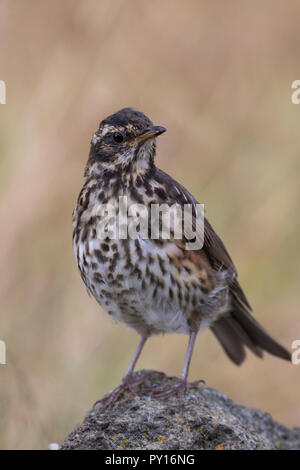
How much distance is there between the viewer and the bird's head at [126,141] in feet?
15.9

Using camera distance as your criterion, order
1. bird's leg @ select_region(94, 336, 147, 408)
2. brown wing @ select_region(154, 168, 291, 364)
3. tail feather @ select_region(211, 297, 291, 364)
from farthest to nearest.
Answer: tail feather @ select_region(211, 297, 291, 364)
brown wing @ select_region(154, 168, 291, 364)
bird's leg @ select_region(94, 336, 147, 408)

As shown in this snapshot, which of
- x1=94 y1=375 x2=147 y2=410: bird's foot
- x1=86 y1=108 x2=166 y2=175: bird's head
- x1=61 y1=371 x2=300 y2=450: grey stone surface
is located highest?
x1=86 y1=108 x2=166 y2=175: bird's head

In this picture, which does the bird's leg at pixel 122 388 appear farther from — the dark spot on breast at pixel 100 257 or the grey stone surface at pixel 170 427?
the dark spot on breast at pixel 100 257

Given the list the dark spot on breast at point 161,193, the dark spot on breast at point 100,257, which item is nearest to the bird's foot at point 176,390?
the dark spot on breast at point 100,257

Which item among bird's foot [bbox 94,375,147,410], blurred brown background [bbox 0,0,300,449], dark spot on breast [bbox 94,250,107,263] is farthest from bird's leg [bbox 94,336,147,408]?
blurred brown background [bbox 0,0,300,449]

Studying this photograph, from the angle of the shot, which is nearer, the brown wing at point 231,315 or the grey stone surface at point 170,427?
the grey stone surface at point 170,427

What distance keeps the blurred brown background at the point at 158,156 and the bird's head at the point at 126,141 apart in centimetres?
151

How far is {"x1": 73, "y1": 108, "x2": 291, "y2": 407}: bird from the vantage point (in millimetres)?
4801

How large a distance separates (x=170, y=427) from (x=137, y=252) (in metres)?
1.01

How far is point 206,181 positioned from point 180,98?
2.36ft

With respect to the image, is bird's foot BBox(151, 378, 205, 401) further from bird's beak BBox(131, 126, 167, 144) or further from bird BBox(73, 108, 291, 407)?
bird's beak BBox(131, 126, 167, 144)

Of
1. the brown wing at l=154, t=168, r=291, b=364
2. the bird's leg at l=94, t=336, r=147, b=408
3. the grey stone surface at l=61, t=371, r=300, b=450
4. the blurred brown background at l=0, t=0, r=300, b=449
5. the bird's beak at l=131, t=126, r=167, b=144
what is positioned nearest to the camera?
the grey stone surface at l=61, t=371, r=300, b=450

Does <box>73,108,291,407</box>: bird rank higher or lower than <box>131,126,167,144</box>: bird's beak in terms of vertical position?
lower

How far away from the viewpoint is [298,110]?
7211mm
